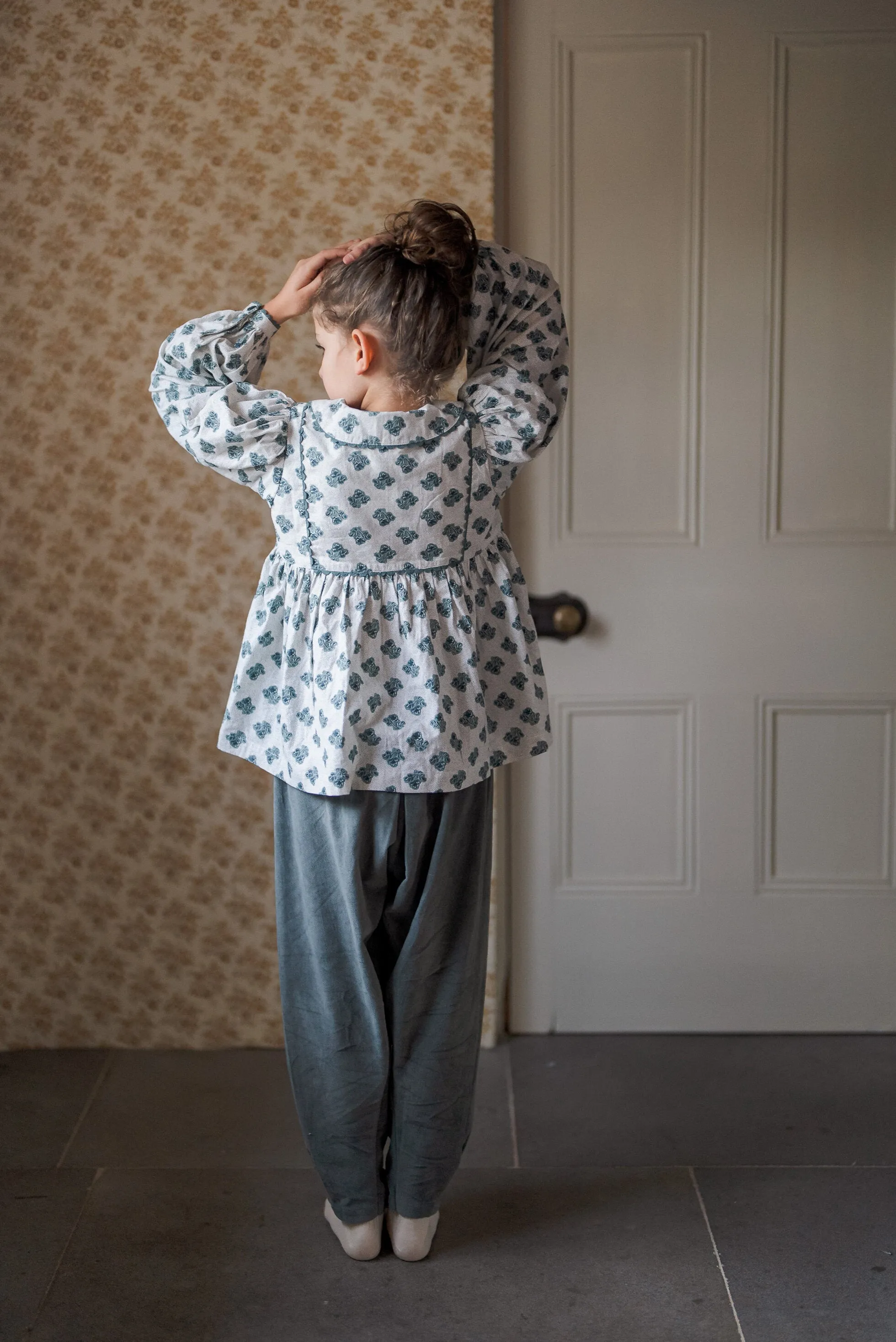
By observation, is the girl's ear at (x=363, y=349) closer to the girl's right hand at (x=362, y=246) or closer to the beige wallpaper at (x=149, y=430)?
the girl's right hand at (x=362, y=246)

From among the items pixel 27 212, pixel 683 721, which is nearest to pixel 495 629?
pixel 683 721

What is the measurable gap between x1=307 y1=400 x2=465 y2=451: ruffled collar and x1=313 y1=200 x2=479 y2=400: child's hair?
4cm

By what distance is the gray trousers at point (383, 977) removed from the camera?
65.2 inches

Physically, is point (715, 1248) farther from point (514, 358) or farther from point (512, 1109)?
point (514, 358)

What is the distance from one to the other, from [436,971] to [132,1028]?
103 cm

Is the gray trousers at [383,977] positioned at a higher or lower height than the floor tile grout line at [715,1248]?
higher

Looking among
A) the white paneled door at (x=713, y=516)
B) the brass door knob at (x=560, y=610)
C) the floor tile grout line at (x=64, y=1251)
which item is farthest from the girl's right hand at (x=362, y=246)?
the floor tile grout line at (x=64, y=1251)

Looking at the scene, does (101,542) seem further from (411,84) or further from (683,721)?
(683,721)

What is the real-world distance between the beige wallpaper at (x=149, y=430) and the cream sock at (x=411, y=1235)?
0.74 m

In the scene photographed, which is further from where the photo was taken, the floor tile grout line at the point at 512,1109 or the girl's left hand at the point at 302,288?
the floor tile grout line at the point at 512,1109

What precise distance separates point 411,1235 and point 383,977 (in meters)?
0.39

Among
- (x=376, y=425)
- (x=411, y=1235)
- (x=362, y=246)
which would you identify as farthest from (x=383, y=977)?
(x=362, y=246)

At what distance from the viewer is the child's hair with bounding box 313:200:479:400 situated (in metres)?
1.48

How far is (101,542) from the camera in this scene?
2.35 metres
